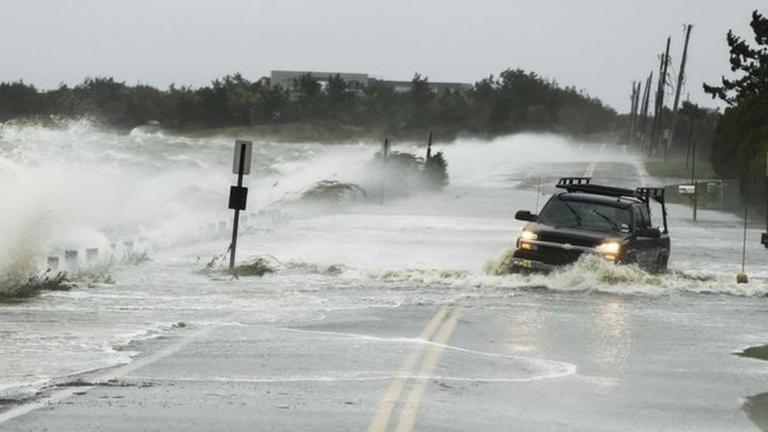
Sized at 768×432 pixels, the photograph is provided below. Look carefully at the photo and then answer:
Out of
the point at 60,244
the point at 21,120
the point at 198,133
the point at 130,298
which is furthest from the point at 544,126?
the point at 130,298

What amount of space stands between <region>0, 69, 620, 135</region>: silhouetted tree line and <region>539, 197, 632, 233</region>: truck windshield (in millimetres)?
121694

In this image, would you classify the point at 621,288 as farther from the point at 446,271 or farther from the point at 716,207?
the point at 716,207

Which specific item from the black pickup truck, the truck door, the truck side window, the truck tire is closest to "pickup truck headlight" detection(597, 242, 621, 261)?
the black pickup truck

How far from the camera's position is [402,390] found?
10.9 metres

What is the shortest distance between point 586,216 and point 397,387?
495 inches

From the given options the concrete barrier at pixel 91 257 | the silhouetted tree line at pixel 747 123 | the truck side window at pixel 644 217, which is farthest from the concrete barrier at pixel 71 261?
the silhouetted tree line at pixel 747 123

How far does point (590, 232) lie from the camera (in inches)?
875

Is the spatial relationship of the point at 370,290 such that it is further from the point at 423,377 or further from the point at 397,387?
the point at 397,387

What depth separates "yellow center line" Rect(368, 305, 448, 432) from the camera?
366 inches

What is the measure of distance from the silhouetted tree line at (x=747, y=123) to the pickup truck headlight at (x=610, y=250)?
2724 centimetres

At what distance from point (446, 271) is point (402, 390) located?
1279 cm

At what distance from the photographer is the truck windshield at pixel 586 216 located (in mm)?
22812

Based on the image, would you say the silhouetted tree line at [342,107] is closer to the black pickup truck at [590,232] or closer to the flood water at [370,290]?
the flood water at [370,290]


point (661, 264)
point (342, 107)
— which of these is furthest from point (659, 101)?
point (661, 264)
